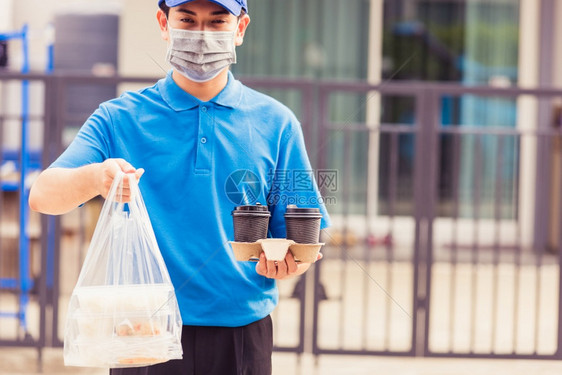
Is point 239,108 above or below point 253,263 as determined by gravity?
above

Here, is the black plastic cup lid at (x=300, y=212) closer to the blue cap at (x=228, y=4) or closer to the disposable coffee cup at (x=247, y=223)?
the disposable coffee cup at (x=247, y=223)

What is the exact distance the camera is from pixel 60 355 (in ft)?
15.5

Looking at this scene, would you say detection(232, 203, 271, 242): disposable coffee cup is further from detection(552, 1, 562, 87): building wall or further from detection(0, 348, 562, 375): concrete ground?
detection(552, 1, 562, 87): building wall

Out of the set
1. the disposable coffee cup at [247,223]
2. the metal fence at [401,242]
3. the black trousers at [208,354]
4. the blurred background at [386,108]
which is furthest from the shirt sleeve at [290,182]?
the blurred background at [386,108]

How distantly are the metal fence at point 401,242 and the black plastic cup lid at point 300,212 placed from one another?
95 cm

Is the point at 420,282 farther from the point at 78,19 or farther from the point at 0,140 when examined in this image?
the point at 78,19

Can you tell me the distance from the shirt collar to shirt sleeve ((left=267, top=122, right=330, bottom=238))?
0.15 metres

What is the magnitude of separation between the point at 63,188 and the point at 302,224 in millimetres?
509

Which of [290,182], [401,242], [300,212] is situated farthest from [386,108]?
[300,212]

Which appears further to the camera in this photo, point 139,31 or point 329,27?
point 329,27

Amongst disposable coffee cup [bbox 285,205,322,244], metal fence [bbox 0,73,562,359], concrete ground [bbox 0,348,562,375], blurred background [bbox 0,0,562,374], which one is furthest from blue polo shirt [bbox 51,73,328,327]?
blurred background [bbox 0,0,562,374]

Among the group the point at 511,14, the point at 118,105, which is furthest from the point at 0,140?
the point at 511,14

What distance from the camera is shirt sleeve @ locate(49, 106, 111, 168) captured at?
1736mm

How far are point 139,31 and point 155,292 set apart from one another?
6.85 m
